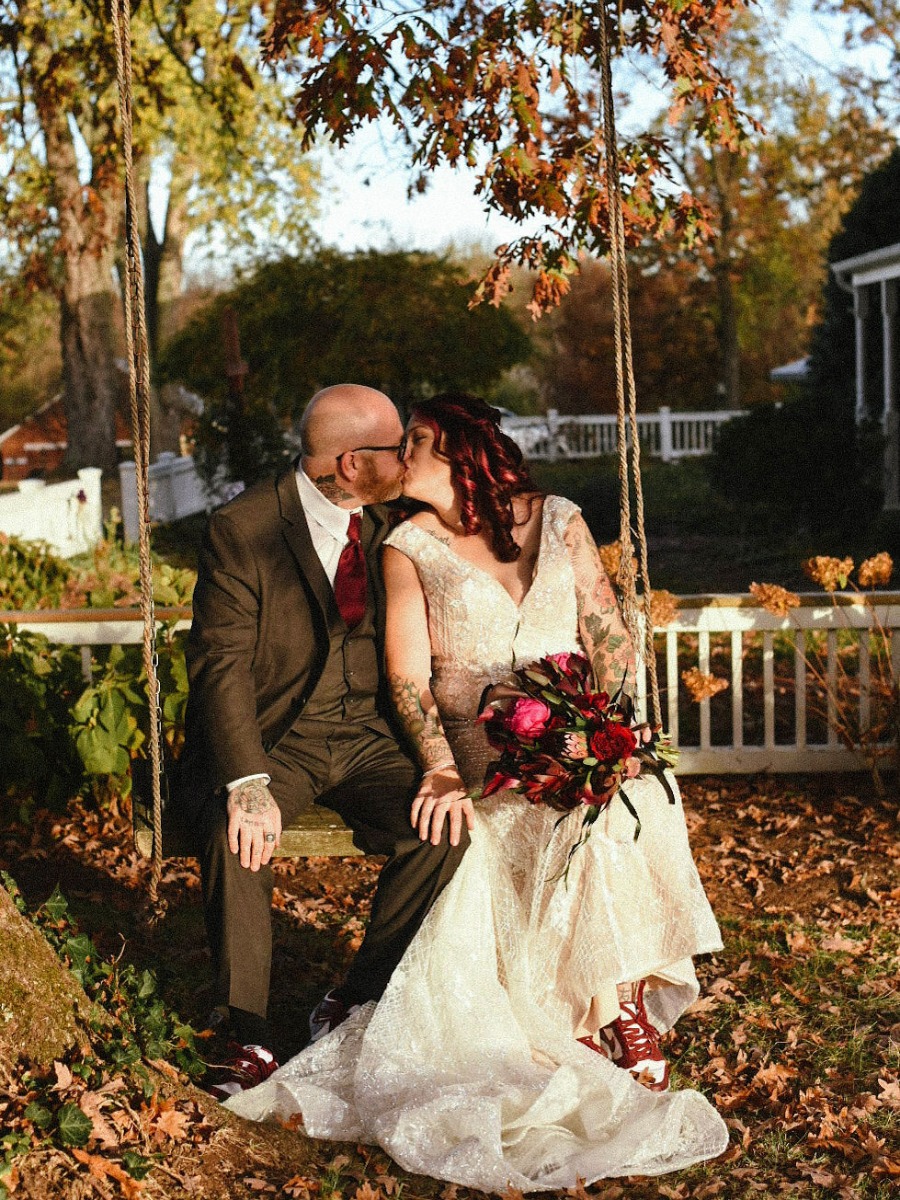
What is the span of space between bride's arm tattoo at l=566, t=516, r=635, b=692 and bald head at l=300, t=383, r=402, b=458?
631 millimetres

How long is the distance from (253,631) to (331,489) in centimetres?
48

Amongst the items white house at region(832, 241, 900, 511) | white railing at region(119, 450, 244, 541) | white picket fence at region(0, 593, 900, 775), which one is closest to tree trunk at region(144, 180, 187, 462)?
white railing at region(119, 450, 244, 541)

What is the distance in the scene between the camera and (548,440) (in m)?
31.5

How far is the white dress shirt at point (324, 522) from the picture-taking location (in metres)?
3.91

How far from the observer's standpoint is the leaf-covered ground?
295cm

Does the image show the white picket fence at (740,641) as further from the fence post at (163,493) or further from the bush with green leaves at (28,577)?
the fence post at (163,493)

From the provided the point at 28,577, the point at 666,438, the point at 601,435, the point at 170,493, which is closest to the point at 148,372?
the point at 28,577

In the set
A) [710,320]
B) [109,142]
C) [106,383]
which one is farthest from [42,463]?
[109,142]

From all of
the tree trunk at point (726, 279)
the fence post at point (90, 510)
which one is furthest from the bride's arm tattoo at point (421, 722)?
the tree trunk at point (726, 279)

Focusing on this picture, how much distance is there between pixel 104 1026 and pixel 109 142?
8.77 meters

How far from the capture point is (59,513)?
44.0 ft

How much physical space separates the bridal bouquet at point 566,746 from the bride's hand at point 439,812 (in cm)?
8

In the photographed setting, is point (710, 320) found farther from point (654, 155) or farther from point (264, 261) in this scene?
point (654, 155)

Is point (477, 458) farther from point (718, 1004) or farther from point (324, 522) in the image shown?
point (718, 1004)
